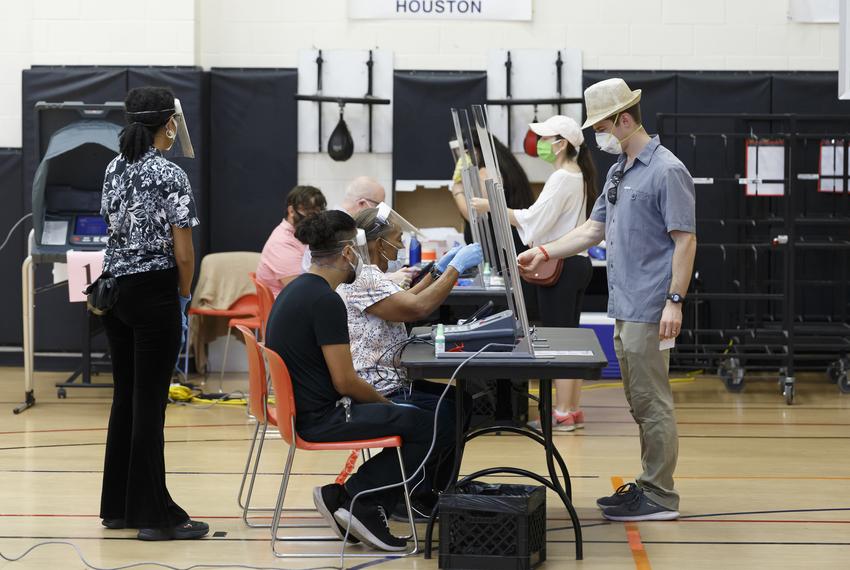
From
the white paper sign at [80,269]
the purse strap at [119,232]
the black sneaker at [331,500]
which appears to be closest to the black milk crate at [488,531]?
the black sneaker at [331,500]

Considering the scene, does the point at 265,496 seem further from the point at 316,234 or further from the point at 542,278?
the point at 542,278

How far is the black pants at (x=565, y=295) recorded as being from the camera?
18.2ft

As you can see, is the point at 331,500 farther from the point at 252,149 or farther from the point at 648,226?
the point at 252,149

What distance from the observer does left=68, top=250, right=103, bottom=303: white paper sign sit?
624cm

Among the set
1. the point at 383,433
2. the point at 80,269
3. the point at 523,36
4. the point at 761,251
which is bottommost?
the point at 383,433

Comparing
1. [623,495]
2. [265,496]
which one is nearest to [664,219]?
[623,495]

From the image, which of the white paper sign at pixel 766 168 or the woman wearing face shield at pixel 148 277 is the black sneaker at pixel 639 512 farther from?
the white paper sign at pixel 766 168

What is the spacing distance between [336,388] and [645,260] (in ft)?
3.69

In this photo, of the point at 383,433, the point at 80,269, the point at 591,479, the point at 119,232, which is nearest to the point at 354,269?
the point at 383,433

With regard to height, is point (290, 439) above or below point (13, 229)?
below

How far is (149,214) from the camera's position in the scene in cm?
380

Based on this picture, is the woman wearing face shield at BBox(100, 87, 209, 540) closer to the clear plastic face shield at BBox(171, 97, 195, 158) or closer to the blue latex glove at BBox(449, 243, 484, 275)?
the clear plastic face shield at BBox(171, 97, 195, 158)

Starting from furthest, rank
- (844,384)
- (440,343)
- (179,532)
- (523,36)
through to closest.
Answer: (523,36)
(844,384)
(179,532)
(440,343)

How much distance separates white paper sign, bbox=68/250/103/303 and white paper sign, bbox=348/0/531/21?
2.51 metres
